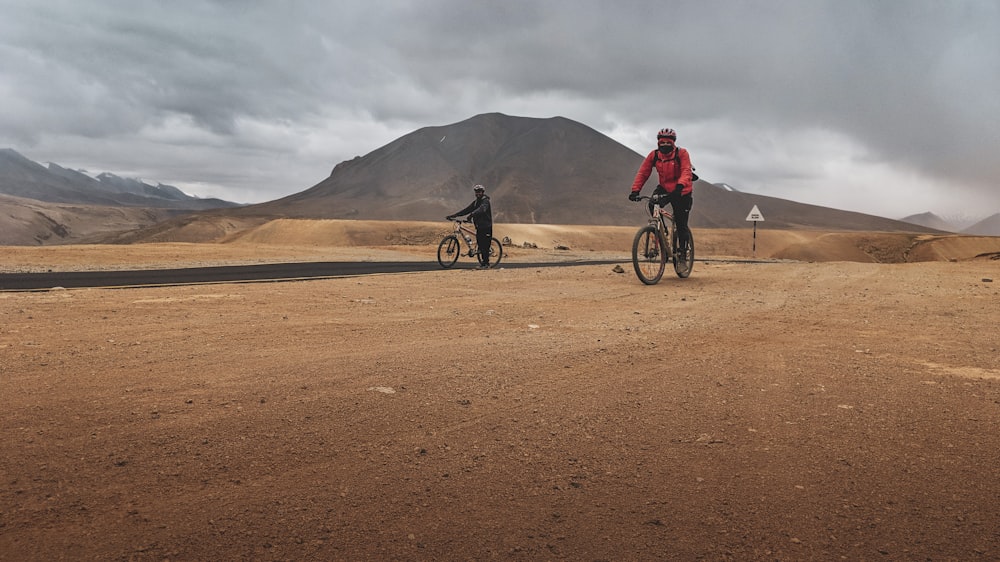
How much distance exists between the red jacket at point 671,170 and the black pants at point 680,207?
104 mm

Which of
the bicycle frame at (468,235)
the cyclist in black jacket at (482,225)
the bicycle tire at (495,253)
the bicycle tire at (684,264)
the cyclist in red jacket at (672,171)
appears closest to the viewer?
the cyclist in red jacket at (672,171)

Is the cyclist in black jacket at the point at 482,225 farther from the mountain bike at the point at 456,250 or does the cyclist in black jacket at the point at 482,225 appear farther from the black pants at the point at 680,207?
the black pants at the point at 680,207

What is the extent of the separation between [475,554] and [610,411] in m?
1.64

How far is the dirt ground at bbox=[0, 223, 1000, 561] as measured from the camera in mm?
2281

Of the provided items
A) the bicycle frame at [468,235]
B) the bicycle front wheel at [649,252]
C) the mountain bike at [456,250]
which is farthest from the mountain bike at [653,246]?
the bicycle frame at [468,235]

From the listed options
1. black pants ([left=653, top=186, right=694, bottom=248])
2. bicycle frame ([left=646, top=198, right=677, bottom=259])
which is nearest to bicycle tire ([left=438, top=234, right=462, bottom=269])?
bicycle frame ([left=646, top=198, right=677, bottom=259])

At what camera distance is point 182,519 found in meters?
2.37

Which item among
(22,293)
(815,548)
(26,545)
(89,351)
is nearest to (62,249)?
(22,293)

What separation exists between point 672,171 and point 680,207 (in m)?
0.65

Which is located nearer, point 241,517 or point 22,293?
point 241,517

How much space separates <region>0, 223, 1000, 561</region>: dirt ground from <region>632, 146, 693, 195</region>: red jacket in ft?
16.4

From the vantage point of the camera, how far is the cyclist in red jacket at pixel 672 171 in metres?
11.2

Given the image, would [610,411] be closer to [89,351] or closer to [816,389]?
[816,389]

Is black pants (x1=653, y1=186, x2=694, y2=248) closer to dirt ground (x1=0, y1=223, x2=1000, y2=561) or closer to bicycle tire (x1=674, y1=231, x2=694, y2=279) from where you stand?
bicycle tire (x1=674, y1=231, x2=694, y2=279)
